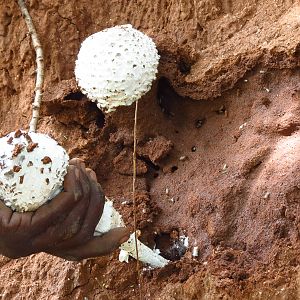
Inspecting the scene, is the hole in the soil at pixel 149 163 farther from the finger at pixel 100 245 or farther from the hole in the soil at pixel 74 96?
the finger at pixel 100 245

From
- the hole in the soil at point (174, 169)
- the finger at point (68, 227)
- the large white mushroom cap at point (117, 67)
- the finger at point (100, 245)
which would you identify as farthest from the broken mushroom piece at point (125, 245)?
the large white mushroom cap at point (117, 67)

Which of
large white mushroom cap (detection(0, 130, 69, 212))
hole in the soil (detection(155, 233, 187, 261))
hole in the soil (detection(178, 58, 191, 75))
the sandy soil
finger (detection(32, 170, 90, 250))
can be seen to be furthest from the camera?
hole in the soil (detection(178, 58, 191, 75))

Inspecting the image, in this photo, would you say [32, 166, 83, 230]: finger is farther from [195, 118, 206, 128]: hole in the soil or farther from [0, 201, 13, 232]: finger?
[195, 118, 206, 128]: hole in the soil

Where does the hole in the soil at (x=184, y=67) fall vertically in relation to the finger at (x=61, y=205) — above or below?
below

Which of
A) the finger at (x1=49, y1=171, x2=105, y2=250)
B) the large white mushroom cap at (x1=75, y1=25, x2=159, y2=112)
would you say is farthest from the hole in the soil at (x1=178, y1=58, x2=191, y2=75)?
the finger at (x1=49, y1=171, x2=105, y2=250)

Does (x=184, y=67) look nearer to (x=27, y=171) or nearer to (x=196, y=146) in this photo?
(x=196, y=146)

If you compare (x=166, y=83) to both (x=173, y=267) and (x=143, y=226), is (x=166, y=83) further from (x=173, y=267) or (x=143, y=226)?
(x=173, y=267)

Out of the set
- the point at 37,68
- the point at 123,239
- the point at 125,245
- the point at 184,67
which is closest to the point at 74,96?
the point at 37,68

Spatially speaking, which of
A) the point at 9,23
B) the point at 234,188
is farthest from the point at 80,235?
the point at 9,23
